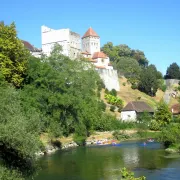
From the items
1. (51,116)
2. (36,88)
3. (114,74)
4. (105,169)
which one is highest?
(114,74)

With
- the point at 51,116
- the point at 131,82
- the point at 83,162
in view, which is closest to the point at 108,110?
the point at 131,82

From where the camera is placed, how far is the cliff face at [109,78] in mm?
74188

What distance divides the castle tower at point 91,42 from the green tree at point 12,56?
1931 inches

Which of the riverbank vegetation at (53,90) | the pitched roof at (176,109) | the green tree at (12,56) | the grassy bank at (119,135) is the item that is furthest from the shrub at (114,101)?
the green tree at (12,56)

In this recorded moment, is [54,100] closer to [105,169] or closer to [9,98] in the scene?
[105,169]

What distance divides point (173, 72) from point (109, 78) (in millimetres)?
23183

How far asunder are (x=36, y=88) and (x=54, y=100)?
3032 mm

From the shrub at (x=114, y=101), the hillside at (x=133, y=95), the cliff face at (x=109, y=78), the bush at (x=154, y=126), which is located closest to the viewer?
the bush at (x=154, y=126)

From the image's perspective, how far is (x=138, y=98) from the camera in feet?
240

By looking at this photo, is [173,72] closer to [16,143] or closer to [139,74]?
[139,74]

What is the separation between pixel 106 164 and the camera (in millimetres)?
27812

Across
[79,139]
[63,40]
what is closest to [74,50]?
[63,40]

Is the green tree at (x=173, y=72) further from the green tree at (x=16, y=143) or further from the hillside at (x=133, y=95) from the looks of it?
the green tree at (x=16, y=143)

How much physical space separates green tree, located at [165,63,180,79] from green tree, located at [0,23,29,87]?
5792 cm
